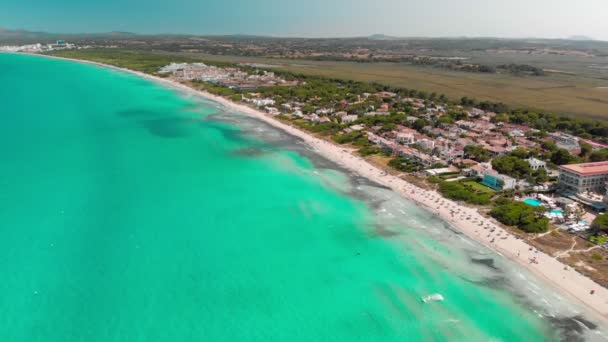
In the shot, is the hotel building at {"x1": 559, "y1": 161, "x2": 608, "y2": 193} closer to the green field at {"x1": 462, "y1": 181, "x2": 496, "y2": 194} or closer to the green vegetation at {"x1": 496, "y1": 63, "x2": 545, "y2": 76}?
the green field at {"x1": 462, "y1": 181, "x2": 496, "y2": 194}

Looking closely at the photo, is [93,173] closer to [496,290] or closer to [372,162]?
[372,162]

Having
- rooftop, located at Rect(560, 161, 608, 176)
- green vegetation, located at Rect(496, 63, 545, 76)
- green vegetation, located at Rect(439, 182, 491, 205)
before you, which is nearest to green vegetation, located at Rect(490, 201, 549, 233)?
green vegetation, located at Rect(439, 182, 491, 205)

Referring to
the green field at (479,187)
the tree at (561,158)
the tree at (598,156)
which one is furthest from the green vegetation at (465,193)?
the tree at (598,156)

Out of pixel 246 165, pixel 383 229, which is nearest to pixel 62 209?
pixel 246 165

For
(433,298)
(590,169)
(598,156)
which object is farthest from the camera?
(598,156)

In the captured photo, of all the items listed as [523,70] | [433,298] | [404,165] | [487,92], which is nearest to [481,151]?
[404,165]

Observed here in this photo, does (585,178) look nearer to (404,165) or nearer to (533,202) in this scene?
(533,202)

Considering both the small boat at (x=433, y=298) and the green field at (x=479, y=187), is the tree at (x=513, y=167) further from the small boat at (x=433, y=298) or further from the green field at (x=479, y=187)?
the small boat at (x=433, y=298)
